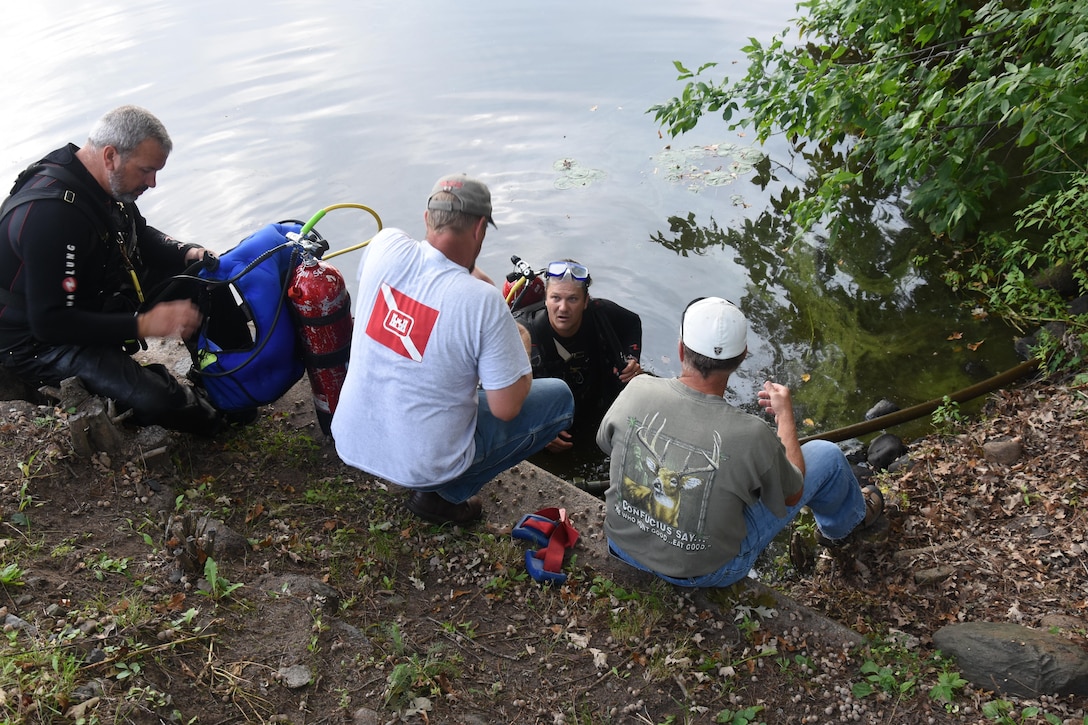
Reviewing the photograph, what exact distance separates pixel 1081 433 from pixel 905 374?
1.95m

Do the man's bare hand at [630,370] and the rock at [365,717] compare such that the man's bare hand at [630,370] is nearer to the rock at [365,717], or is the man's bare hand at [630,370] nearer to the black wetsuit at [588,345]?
the black wetsuit at [588,345]

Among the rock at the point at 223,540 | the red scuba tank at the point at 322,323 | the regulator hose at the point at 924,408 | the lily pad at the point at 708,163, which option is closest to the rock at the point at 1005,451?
the regulator hose at the point at 924,408

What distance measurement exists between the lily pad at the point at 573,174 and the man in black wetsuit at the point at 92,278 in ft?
19.7

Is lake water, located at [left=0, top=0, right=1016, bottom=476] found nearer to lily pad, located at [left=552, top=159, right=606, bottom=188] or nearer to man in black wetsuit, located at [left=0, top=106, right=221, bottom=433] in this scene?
A: lily pad, located at [left=552, top=159, right=606, bottom=188]

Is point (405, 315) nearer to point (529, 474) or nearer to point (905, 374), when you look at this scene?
point (529, 474)

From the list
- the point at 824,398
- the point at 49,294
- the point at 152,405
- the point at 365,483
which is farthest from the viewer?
the point at 824,398

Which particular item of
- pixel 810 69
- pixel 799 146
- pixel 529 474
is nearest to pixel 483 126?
pixel 799 146

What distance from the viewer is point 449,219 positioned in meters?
3.26

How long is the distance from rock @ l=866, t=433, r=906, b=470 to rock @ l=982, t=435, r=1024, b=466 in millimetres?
714

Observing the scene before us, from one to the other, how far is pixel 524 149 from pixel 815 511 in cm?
729

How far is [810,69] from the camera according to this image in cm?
546

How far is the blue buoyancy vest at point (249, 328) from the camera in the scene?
160 inches

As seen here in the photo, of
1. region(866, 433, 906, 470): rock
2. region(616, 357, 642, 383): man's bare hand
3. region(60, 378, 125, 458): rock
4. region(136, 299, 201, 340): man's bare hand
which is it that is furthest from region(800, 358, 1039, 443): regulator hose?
region(60, 378, 125, 458): rock

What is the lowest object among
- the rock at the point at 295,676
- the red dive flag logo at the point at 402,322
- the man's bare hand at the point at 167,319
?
the rock at the point at 295,676
